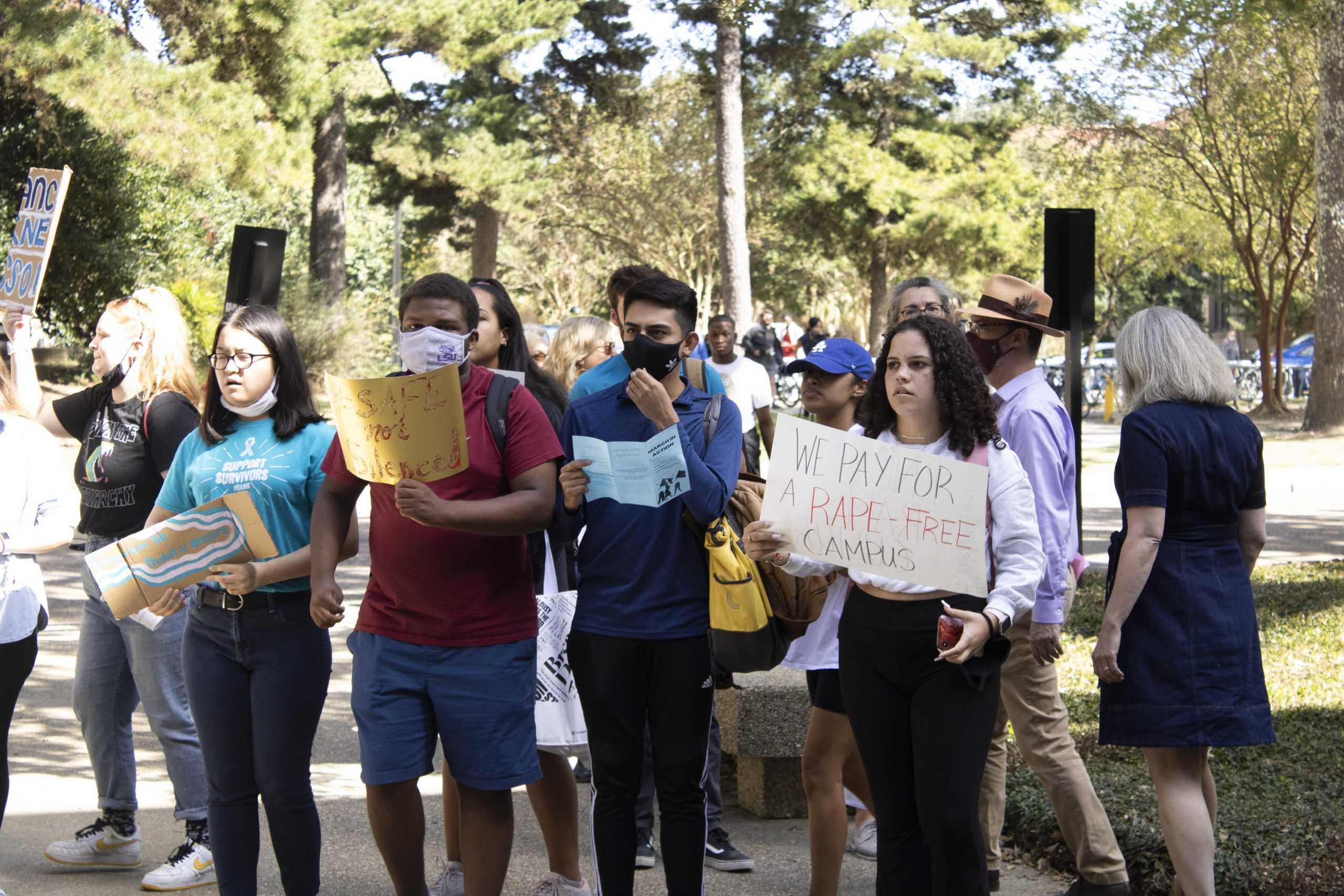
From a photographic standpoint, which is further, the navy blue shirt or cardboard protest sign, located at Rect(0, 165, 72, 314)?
cardboard protest sign, located at Rect(0, 165, 72, 314)

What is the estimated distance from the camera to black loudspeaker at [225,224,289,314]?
1034 centimetres

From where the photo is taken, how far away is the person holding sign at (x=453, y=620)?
376 cm

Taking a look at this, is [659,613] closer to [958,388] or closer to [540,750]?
[540,750]

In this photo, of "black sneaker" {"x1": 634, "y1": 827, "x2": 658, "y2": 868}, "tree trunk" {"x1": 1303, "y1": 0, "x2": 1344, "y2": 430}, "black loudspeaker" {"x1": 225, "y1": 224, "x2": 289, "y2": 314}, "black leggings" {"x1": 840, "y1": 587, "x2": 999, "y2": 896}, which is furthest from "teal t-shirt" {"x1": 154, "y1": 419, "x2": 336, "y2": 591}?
"tree trunk" {"x1": 1303, "y1": 0, "x2": 1344, "y2": 430}

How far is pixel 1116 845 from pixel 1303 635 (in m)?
4.25

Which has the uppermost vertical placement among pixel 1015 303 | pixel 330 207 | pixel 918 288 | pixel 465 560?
pixel 330 207

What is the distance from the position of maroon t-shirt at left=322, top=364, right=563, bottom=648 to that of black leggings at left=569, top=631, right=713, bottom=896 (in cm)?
27

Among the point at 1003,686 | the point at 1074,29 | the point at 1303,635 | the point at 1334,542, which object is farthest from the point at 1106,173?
the point at 1003,686

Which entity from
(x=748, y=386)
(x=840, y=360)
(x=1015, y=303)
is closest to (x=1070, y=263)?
(x=1015, y=303)

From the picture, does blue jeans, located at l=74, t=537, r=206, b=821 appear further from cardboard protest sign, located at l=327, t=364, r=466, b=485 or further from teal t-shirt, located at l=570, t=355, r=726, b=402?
teal t-shirt, located at l=570, t=355, r=726, b=402

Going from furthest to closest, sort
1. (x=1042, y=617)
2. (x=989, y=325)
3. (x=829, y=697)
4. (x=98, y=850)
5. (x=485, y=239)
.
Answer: (x=485, y=239)
(x=98, y=850)
(x=989, y=325)
(x=829, y=697)
(x=1042, y=617)

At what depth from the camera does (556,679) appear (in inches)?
178

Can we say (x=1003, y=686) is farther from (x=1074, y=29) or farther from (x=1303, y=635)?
(x=1074, y=29)

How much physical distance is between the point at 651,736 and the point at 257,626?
120 centimetres
